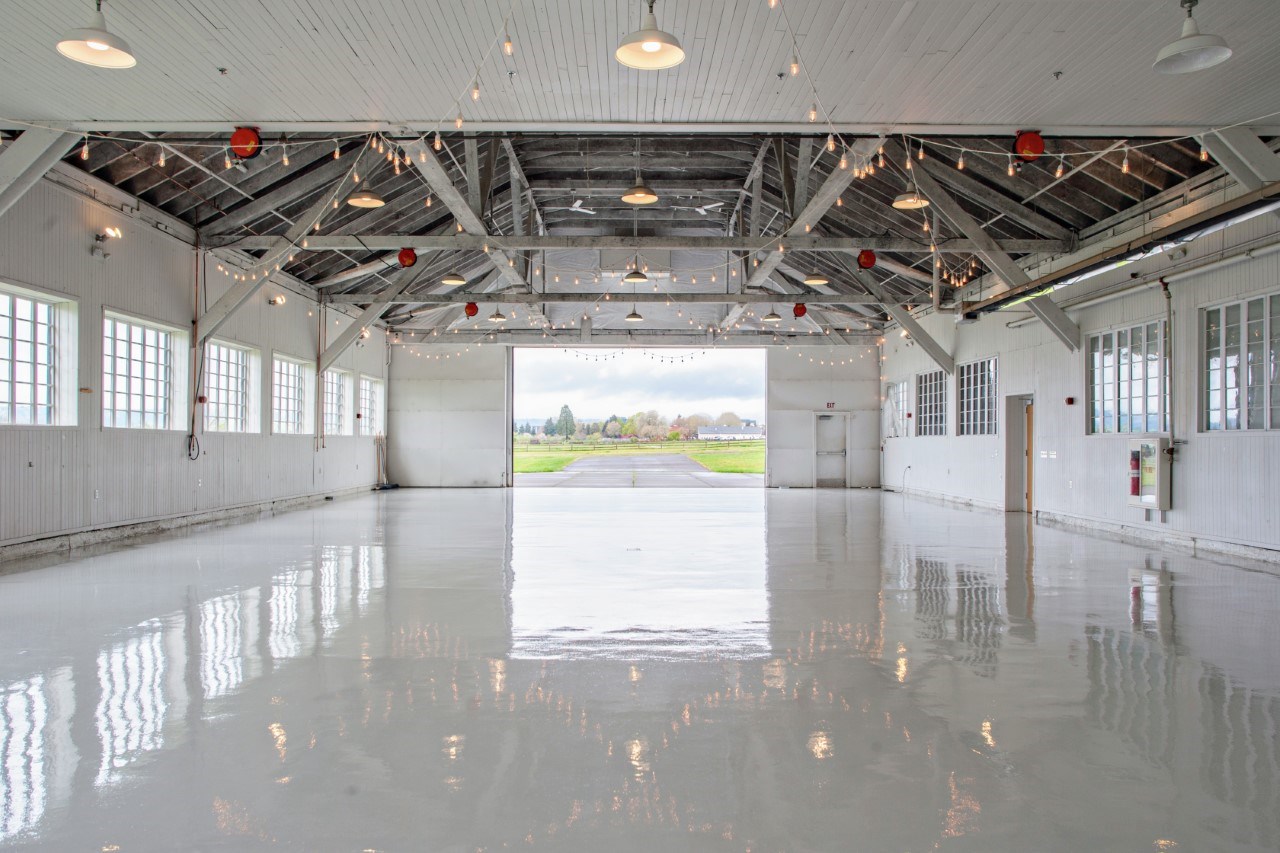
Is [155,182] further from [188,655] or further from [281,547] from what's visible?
[188,655]

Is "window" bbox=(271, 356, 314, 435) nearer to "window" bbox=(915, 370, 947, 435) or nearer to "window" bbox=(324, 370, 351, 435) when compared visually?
"window" bbox=(324, 370, 351, 435)

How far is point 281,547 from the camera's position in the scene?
10445 millimetres

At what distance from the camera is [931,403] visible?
820 inches

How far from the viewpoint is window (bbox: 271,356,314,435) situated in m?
16.8

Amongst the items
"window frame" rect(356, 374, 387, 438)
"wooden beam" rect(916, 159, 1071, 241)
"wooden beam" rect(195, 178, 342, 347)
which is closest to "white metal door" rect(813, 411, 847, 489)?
"wooden beam" rect(916, 159, 1071, 241)

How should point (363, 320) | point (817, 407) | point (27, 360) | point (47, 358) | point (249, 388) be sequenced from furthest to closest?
point (817, 407) < point (363, 320) < point (249, 388) < point (47, 358) < point (27, 360)

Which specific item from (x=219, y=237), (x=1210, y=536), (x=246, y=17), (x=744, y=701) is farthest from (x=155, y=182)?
(x=1210, y=536)

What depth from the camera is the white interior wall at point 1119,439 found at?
965 cm

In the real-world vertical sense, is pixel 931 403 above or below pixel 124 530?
above

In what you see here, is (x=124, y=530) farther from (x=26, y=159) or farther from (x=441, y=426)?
(x=441, y=426)

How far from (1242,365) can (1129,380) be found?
7.54ft

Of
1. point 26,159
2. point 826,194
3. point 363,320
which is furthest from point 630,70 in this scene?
point 363,320

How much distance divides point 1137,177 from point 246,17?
36.1 ft

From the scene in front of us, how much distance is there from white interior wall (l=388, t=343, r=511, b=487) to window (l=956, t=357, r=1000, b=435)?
13355mm
